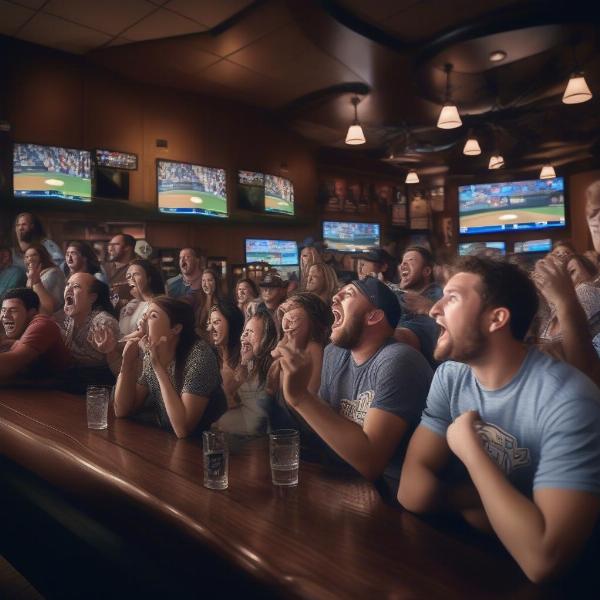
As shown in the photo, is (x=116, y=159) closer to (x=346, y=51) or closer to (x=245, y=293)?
(x=245, y=293)

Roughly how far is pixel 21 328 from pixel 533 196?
240 inches

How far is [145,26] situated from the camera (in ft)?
12.3

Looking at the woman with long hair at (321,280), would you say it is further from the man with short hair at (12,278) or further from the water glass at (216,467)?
the man with short hair at (12,278)

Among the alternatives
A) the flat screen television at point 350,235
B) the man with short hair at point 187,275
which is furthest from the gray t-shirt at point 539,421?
the flat screen television at point 350,235

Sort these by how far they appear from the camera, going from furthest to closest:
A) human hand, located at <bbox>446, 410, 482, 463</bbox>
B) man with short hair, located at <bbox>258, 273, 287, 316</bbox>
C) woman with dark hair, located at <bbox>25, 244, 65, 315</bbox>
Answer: woman with dark hair, located at <bbox>25, 244, 65, 315</bbox>
man with short hair, located at <bbox>258, 273, 287, 316</bbox>
human hand, located at <bbox>446, 410, 482, 463</bbox>

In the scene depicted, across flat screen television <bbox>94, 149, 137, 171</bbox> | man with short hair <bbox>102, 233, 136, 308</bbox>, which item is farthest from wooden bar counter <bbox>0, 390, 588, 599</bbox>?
flat screen television <bbox>94, 149, 137, 171</bbox>

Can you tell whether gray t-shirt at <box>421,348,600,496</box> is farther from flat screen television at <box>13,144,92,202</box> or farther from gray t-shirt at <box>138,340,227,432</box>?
flat screen television at <box>13,144,92,202</box>

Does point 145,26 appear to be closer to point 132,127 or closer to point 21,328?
point 132,127

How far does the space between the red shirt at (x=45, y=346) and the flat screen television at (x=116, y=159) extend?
6.08 ft

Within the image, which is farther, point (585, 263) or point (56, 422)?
point (585, 263)

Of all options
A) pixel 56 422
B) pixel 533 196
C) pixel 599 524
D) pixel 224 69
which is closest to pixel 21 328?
pixel 56 422

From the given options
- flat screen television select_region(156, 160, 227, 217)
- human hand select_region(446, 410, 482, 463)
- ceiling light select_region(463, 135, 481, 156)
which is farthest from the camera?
ceiling light select_region(463, 135, 481, 156)

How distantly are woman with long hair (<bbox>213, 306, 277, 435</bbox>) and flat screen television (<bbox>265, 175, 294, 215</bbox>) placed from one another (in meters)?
3.07

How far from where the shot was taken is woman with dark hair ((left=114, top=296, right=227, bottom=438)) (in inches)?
73.0
